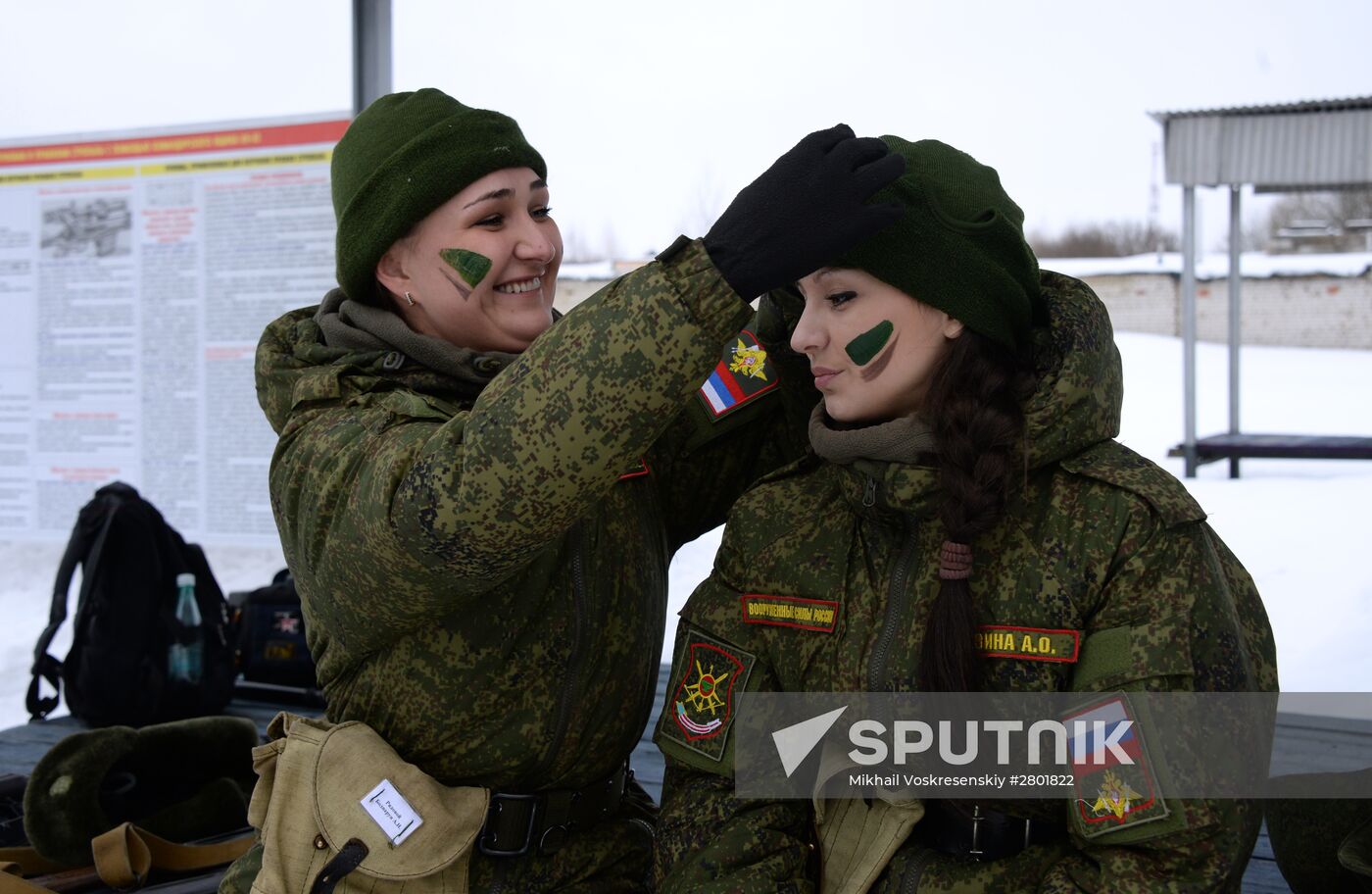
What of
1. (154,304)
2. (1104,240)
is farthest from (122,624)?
(1104,240)

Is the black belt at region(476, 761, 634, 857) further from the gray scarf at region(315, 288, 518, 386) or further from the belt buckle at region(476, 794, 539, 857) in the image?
the gray scarf at region(315, 288, 518, 386)

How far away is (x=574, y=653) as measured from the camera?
1850mm

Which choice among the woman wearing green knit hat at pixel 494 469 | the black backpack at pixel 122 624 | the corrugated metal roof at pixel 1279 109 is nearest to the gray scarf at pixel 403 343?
the woman wearing green knit hat at pixel 494 469

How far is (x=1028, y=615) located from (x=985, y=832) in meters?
0.29

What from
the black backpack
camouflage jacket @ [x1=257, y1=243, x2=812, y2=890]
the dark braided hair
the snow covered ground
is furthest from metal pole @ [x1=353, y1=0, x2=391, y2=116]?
the dark braided hair

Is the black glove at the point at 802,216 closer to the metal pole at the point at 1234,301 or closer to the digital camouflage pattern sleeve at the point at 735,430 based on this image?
the digital camouflage pattern sleeve at the point at 735,430

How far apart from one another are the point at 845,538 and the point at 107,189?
391cm

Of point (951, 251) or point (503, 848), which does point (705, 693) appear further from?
point (951, 251)

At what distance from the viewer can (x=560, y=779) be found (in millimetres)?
1901

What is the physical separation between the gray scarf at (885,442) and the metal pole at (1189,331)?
3.57 m

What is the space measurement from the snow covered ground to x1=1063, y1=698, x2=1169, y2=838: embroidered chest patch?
2895 millimetres

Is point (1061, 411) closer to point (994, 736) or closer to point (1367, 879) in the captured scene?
point (994, 736)

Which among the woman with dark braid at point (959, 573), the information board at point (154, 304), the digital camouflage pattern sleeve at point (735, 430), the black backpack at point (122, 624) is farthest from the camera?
the information board at point (154, 304)

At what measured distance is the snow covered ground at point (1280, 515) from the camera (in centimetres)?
416
